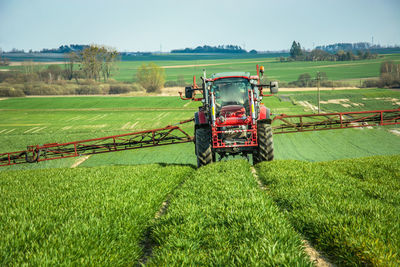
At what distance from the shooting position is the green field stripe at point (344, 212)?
179 inches

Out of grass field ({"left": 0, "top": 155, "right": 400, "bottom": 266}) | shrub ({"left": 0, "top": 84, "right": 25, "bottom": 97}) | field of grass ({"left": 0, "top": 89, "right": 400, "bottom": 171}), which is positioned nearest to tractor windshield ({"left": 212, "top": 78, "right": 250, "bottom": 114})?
grass field ({"left": 0, "top": 155, "right": 400, "bottom": 266})

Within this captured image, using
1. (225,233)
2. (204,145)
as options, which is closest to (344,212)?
(225,233)

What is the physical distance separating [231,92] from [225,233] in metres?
8.76

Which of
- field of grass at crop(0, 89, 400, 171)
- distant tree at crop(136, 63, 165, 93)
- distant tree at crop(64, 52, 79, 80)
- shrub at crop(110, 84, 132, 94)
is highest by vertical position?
distant tree at crop(64, 52, 79, 80)

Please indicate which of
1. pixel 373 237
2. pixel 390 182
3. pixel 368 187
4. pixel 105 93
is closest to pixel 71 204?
pixel 373 237

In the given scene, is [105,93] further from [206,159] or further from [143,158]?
[206,159]

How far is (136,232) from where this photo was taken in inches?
236

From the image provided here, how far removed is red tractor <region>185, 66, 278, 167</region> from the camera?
12852 millimetres

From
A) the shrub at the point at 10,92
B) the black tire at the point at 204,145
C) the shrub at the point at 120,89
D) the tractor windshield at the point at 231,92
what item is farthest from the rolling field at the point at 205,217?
the shrub at the point at 10,92

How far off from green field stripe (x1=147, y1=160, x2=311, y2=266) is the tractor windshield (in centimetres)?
615

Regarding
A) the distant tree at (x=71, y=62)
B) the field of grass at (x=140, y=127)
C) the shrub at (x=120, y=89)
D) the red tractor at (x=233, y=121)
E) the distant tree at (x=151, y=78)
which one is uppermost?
the distant tree at (x=71, y=62)

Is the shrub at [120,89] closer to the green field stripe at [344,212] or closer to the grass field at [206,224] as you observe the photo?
the grass field at [206,224]

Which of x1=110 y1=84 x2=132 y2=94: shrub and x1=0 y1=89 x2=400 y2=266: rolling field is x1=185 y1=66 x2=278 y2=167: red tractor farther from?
x1=110 y1=84 x2=132 y2=94: shrub

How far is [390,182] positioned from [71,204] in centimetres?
859
